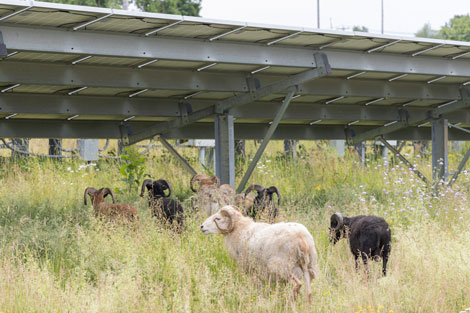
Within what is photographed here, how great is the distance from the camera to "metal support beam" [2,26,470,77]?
1000cm

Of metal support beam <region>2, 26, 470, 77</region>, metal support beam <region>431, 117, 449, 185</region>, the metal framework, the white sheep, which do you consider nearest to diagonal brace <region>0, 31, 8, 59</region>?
the metal framework

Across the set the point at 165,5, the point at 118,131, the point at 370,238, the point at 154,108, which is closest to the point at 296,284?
the point at 370,238

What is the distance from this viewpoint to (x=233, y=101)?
13.9 m

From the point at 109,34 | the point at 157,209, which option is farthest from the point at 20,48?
the point at 157,209

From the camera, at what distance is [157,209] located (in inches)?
430

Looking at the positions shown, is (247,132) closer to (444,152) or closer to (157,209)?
(444,152)

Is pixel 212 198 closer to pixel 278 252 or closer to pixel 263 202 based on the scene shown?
pixel 263 202

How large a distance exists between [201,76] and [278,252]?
237 inches

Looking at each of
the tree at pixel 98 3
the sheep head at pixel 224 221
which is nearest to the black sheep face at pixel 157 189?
the sheep head at pixel 224 221

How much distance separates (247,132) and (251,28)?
663cm

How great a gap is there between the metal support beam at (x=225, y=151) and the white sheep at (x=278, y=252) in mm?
5242

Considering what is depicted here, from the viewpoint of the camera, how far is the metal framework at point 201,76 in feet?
33.8

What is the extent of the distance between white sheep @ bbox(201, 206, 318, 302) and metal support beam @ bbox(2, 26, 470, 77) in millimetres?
3690

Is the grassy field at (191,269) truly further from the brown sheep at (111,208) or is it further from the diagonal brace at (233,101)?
the diagonal brace at (233,101)
